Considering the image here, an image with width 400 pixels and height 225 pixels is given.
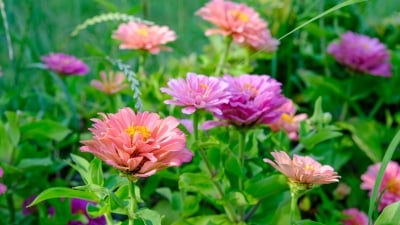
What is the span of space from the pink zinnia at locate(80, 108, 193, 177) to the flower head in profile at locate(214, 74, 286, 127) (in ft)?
0.42

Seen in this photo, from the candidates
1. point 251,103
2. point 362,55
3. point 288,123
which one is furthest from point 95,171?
point 362,55

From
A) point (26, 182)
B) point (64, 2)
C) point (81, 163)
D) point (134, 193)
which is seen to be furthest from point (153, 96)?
point (64, 2)

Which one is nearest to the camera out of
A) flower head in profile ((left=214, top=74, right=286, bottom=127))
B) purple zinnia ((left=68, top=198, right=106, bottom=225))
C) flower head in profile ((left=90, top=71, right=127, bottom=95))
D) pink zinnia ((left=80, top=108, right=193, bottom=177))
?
pink zinnia ((left=80, top=108, right=193, bottom=177))

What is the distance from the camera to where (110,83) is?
1215 millimetres

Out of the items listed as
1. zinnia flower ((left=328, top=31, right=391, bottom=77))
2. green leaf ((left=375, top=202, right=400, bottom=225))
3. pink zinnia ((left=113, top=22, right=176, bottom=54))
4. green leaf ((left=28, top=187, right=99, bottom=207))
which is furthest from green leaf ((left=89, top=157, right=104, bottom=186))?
zinnia flower ((left=328, top=31, right=391, bottom=77))

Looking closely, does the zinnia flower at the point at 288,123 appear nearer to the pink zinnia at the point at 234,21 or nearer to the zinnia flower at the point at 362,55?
the pink zinnia at the point at 234,21

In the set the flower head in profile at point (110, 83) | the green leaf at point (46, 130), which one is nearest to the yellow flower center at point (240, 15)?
the flower head in profile at point (110, 83)

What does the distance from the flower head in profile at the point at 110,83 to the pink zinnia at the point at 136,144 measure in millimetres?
494

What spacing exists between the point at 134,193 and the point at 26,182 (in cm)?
42

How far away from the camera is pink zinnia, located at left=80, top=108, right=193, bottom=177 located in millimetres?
661

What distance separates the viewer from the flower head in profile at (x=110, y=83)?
3.92 feet

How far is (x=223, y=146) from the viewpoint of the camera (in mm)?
877

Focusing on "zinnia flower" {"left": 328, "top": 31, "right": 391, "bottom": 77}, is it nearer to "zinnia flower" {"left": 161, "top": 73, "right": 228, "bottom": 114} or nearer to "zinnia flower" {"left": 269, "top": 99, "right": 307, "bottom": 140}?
"zinnia flower" {"left": 269, "top": 99, "right": 307, "bottom": 140}

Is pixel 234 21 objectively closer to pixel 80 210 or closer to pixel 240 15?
pixel 240 15
